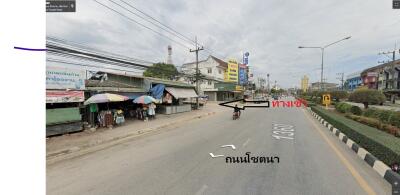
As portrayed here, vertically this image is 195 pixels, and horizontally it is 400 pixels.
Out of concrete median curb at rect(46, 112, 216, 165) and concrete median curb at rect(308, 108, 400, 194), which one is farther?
concrete median curb at rect(46, 112, 216, 165)

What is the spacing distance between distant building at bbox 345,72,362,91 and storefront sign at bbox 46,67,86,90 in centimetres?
9111

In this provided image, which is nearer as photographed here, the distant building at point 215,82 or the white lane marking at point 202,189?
the white lane marking at point 202,189

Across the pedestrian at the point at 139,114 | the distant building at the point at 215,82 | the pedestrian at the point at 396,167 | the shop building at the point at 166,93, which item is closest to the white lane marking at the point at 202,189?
the pedestrian at the point at 396,167

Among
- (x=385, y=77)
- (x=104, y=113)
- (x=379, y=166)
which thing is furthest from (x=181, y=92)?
(x=385, y=77)

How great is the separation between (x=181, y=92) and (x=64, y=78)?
13.2 m

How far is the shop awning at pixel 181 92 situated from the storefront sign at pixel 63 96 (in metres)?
9.78

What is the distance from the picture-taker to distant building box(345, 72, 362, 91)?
270 ft

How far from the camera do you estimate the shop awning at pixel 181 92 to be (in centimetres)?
2117

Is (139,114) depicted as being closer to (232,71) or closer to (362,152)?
(362,152)

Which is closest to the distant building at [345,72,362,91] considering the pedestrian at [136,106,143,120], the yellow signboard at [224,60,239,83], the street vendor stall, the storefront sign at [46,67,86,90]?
the yellow signboard at [224,60,239,83]

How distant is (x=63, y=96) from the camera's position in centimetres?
1077

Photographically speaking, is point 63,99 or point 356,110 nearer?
point 63,99

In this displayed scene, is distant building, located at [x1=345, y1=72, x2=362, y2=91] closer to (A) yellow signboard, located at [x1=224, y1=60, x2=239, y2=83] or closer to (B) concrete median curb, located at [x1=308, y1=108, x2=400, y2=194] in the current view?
(A) yellow signboard, located at [x1=224, y1=60, x2=239, y2=83]

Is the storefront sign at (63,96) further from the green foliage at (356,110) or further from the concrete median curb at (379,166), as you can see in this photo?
the green foliage at (356,110)
